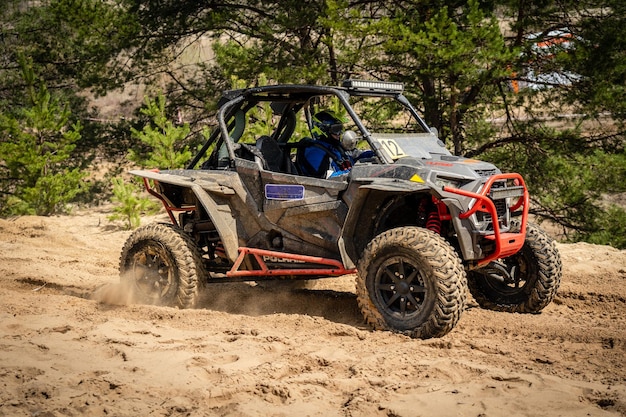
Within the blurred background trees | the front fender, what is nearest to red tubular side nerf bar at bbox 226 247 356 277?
the front fender

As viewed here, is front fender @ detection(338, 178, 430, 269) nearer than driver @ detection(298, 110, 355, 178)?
Yes

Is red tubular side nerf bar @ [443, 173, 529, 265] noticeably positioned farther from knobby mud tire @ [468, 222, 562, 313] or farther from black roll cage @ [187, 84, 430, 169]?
black roll cage @ [187, 84, 430, 169]

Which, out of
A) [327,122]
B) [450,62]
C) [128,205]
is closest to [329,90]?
[327,122]

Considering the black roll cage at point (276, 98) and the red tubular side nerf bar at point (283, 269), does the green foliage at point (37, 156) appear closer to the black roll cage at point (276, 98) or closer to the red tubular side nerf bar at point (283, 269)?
the black roll cage at point (276, 98)

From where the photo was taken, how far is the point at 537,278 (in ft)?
21.2

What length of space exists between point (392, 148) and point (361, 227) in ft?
2.47

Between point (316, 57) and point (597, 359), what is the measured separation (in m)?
10.4

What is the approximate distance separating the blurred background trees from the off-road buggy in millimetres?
5343

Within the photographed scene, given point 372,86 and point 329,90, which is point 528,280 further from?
point 329,90

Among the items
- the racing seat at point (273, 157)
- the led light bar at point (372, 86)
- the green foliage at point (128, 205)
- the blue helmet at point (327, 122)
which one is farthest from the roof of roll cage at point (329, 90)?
the green foliage at point (128, 205)

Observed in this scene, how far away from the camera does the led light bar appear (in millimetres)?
6488

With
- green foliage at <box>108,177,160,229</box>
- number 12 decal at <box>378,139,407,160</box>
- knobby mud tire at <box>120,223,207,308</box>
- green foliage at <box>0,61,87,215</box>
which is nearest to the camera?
number 12 decal at <box>378,139,407,160</box>

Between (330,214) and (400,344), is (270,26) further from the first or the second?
(400,344)

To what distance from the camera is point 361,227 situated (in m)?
6.27
